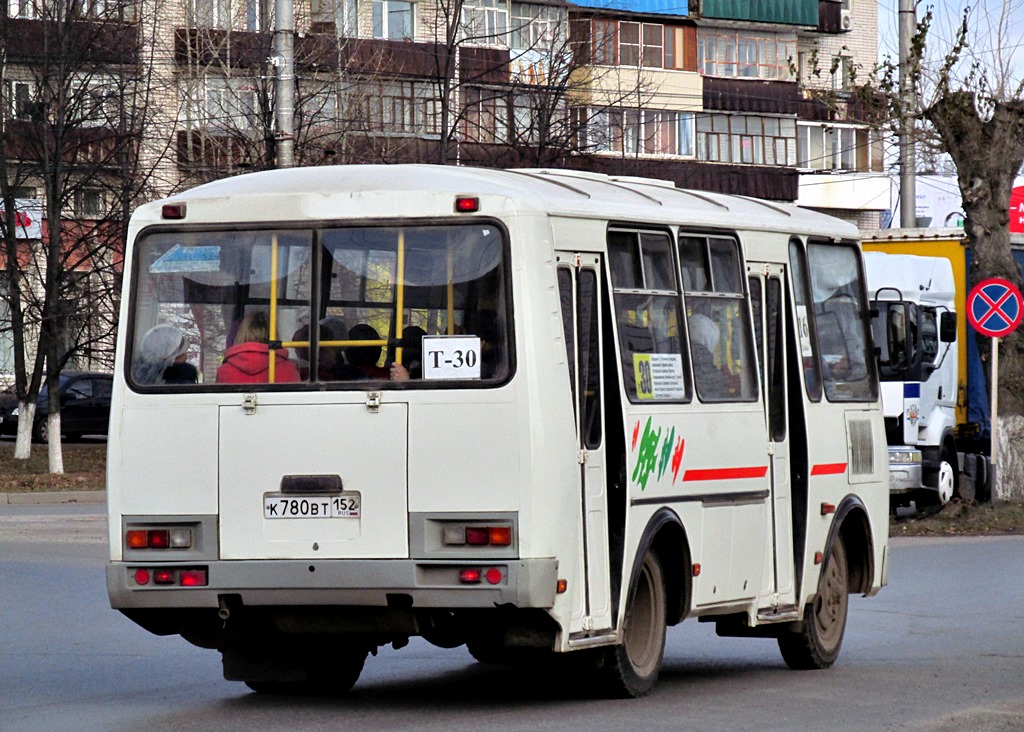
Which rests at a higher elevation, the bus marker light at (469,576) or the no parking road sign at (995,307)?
the no parking road sign at (995,307)

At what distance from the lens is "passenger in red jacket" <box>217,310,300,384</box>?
948 cm

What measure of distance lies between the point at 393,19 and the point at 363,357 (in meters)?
45.7

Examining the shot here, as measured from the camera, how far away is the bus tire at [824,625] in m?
11.9

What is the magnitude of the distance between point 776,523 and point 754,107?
176 feet

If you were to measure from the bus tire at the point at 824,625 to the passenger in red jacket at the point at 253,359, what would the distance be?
3941 mm

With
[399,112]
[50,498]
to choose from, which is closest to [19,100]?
[399,112]

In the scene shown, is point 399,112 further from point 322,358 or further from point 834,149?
point 834,149

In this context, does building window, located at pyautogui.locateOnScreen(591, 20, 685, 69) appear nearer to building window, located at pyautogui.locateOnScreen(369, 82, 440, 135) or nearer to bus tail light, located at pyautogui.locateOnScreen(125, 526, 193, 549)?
building window, located at pyautogui.locateOnScreen(369, 82, 440, 135)

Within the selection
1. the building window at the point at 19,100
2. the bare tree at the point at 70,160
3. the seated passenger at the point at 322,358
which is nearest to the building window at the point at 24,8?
the bare tree at the point at 70,160

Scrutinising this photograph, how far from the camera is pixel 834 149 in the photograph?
6912 centimetres

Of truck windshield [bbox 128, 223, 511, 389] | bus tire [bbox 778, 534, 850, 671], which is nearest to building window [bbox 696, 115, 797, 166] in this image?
bus tire [bbox 778, 534, 850, 671]

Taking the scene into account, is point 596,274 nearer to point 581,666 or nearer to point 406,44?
point 581,666

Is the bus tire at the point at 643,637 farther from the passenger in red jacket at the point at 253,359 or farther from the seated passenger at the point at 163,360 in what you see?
the seated passenger at the point at 163,360

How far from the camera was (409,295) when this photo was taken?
369 inches
